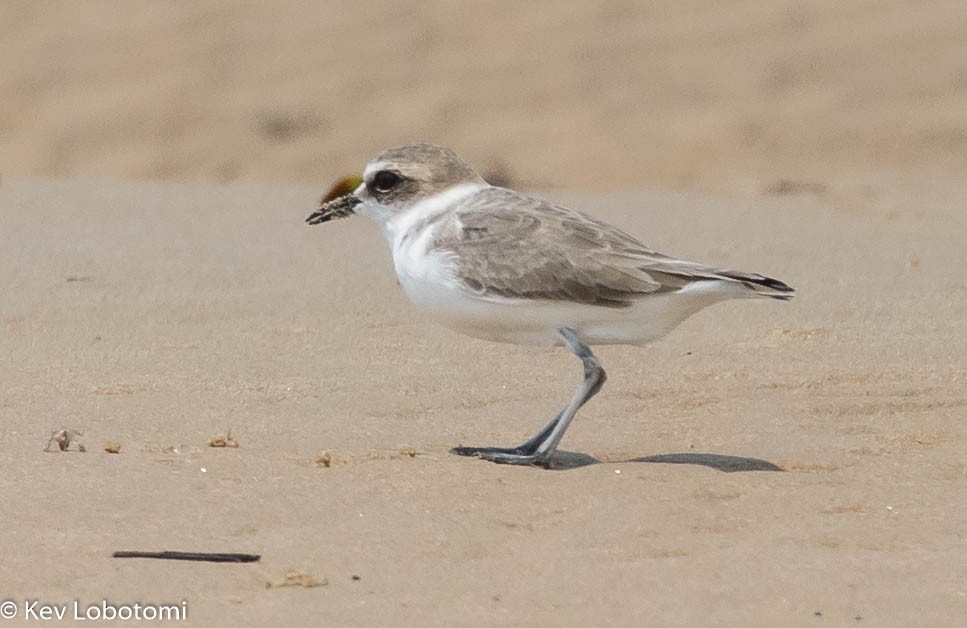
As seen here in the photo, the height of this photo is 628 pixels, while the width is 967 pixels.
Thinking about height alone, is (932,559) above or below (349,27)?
below

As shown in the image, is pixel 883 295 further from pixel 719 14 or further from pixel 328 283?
pixel 719 14

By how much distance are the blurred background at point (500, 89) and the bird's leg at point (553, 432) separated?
313 inches

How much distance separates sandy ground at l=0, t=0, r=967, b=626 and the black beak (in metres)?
0.67

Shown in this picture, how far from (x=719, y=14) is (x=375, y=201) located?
11720mm

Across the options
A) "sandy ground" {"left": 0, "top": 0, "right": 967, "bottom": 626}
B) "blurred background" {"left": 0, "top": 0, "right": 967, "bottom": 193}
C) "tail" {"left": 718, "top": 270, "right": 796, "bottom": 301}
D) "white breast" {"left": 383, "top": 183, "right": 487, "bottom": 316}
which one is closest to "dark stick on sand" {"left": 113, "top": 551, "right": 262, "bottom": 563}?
"sandy ground" {"left": 0, "top": 0, "right": 967, "bottom": 626}

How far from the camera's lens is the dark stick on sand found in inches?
170

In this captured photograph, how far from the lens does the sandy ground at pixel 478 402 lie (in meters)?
4.25

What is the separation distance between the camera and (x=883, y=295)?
7.94 metres

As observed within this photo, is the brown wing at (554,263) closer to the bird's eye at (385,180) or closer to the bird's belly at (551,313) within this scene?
the bird's belly at (551,313)

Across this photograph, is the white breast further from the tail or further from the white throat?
the tail

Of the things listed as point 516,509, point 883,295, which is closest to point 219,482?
point 516,509

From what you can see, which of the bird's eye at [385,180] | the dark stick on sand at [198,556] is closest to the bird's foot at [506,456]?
the bird's eye at [385,180]

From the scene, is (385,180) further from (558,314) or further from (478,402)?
(478,402)

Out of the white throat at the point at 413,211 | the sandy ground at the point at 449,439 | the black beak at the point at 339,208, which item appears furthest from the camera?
the black beak at the point at 339,208
